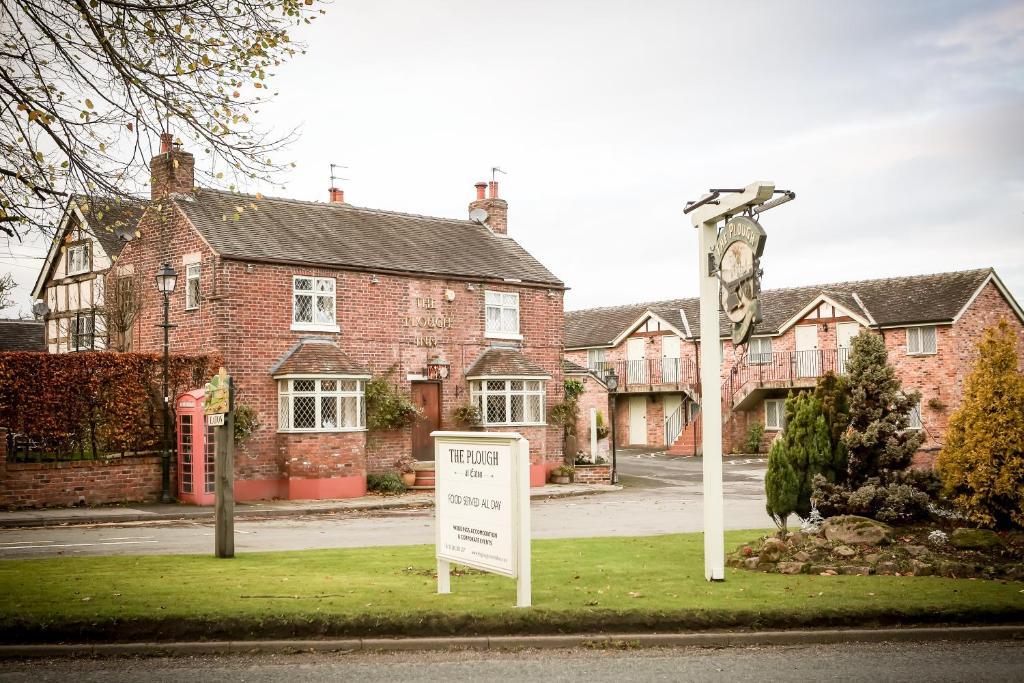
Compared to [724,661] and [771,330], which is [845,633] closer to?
[724,661]

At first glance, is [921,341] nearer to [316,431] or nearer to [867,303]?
[867,303]

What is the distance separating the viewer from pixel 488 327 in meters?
31.3

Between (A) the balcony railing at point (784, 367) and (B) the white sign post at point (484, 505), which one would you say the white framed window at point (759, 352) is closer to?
(A) the balcony railing at point (784, 367)

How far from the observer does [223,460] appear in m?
13.4

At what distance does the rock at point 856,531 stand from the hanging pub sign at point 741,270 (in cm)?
355

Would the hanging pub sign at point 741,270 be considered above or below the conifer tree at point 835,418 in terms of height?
above

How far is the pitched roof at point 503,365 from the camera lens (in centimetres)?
3019

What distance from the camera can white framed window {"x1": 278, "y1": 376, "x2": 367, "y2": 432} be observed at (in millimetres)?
26250

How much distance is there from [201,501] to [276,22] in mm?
14881

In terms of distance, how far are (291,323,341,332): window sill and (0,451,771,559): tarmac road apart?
6.21 meters

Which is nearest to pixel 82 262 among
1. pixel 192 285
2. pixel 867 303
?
pixel 192 285

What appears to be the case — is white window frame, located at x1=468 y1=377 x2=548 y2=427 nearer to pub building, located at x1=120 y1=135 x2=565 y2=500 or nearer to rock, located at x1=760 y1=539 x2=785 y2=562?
pub building, located at x1=120 y1=135 x2=565 y2=500

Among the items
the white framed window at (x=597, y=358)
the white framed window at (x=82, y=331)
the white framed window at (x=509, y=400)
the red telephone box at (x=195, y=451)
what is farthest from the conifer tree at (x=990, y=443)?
the white framed window at (x=597, y=358)

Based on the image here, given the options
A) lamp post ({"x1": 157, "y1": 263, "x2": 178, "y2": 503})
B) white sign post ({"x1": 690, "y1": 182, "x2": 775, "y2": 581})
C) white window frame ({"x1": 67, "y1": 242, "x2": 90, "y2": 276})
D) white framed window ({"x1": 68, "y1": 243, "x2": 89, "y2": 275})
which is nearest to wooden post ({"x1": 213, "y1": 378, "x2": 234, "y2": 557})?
white sign post ({"x1": 690, "y1": 182, "x2": 775, "y2": 581})
